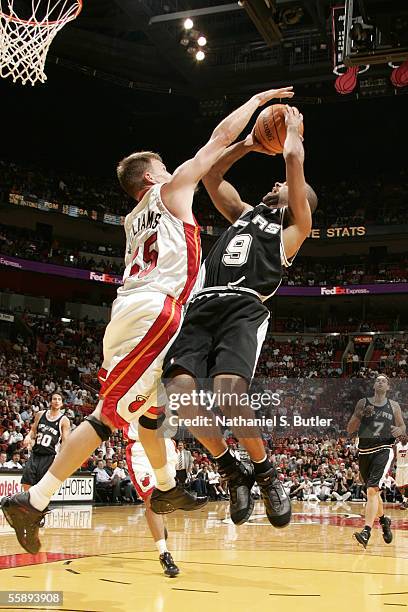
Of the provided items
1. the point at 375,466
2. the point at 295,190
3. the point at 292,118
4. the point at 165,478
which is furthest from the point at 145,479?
the point at 375,466

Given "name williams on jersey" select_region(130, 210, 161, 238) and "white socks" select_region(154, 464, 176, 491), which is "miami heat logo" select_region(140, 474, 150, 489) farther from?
"name williams on jersey" select_region(130, 210, 161, 238)

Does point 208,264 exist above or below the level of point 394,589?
above

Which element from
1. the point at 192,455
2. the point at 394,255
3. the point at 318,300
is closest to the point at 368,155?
the point at 394,255

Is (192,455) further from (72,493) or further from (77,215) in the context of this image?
(77,215)

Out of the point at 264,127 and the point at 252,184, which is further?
the point at 252,184

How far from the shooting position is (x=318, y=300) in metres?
34.9

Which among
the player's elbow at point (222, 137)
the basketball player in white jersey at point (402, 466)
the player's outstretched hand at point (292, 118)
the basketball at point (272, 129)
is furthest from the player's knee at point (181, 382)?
the basketball player in white jersey at point (402, 466)

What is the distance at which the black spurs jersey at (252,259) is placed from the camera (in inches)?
174

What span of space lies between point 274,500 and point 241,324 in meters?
1.06

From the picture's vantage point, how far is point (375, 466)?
8.79m

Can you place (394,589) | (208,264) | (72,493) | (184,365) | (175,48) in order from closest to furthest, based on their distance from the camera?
(184,365), (208,264), (394,589), (72,493), (175,48)

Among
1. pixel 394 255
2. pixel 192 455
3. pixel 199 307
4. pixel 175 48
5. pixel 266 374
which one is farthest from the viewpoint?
pixel 394 255

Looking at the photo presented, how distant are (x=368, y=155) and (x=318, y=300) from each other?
764 centimetres

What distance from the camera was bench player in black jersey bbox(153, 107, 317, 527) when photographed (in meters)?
4.07
